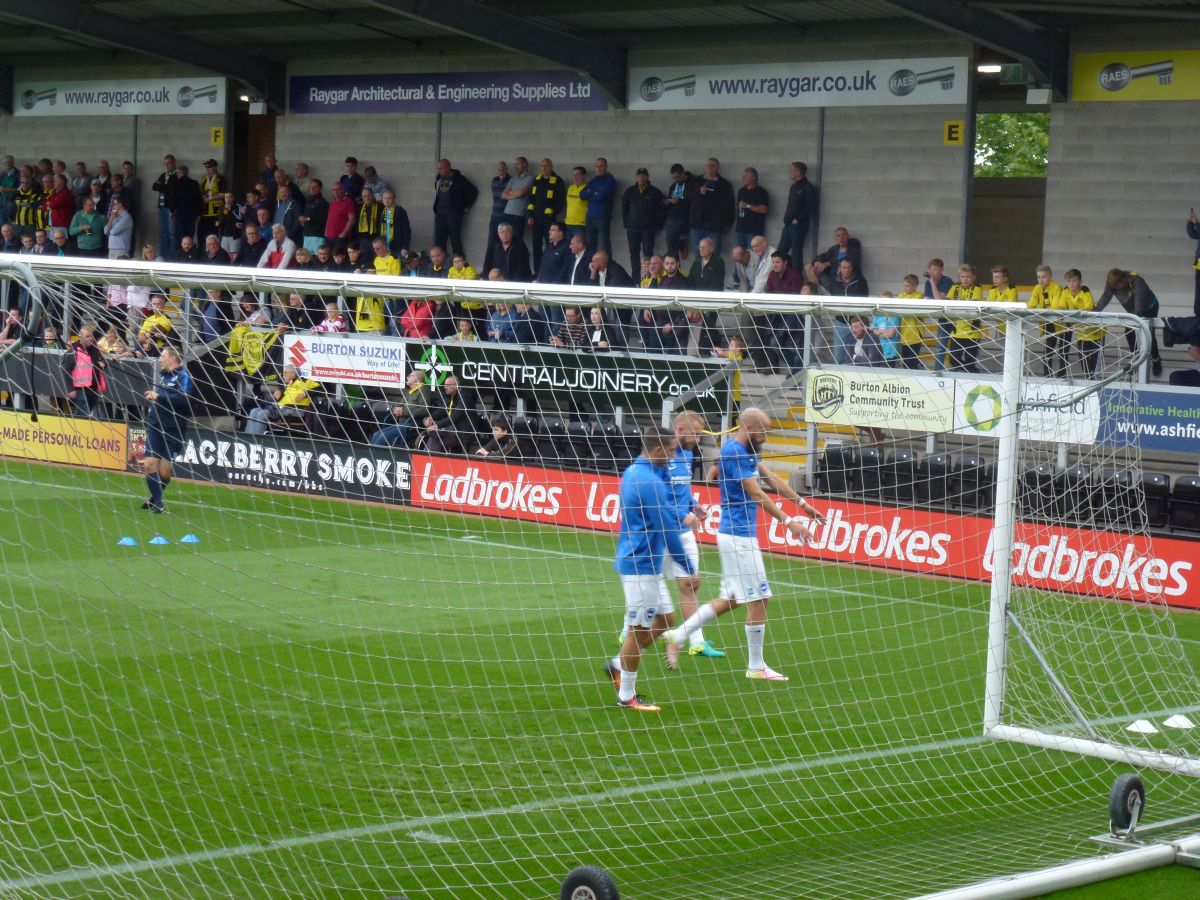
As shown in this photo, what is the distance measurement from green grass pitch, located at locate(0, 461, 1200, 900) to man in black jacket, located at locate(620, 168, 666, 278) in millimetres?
10274

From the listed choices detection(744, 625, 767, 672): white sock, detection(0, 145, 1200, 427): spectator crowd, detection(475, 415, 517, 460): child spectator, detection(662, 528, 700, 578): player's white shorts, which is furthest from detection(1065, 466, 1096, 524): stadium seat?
detection(475, 415, 517, 460): child spectator

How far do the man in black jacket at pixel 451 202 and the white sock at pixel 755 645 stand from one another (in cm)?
1556

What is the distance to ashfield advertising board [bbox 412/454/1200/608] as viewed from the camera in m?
12.9

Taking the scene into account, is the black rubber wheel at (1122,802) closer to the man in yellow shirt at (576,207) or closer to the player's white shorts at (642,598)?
the player's white shorts at (642,598)

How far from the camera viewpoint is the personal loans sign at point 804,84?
21.3 meters

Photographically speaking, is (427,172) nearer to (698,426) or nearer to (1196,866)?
(698,426)

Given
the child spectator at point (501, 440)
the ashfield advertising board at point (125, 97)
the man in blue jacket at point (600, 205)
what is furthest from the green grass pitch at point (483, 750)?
the ashfield advertising board at point (125, 97)

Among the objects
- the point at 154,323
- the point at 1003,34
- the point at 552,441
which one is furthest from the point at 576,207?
the point at 154,323

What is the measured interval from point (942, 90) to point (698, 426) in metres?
13.1

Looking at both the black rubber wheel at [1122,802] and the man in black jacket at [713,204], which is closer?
the black rubber wheel at [1122,802]

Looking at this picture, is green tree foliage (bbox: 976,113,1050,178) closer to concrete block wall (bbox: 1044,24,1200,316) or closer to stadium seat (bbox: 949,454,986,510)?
concrete block wall (bbox: 1044,24,1200,316)

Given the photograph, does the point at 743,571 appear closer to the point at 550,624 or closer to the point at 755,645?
the point at 755,645

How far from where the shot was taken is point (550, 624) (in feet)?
40.0

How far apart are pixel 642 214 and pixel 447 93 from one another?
5.03 metres
